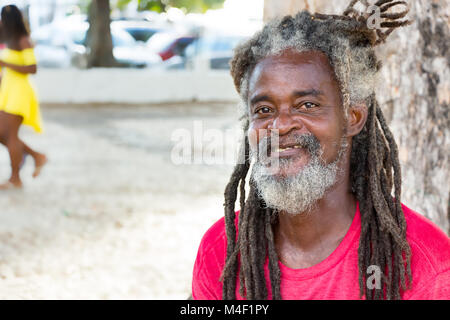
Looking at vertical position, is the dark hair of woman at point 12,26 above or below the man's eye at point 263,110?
above

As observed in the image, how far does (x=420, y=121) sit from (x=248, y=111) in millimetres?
1141

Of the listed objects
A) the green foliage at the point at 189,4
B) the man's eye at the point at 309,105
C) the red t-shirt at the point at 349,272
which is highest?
the green foliage at the point at 189,4

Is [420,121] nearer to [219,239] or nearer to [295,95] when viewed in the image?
[295,95]

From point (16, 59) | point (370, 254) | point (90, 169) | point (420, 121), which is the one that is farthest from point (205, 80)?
point (370, 254)

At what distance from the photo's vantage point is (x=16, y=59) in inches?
254

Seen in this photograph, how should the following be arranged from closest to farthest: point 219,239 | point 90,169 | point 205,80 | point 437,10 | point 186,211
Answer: point 219,239
point 437,10
point 186,211
point 90,169
point 205,80

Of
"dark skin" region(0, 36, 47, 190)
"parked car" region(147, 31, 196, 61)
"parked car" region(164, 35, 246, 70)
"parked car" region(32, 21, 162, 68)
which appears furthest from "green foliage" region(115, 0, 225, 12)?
"dark skin" region(0, 36, 47, 190)

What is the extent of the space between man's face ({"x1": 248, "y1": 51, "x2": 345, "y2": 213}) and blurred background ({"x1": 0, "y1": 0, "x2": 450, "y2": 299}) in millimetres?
513

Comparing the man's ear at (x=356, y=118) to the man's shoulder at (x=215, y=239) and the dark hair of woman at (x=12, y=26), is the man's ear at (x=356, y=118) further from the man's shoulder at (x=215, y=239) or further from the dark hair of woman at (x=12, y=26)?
the dark hair of woman at (x=12, y=26)

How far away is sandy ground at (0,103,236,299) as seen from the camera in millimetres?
4512

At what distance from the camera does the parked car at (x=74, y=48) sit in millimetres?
16656

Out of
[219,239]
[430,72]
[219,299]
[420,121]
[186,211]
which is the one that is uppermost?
[430,72]

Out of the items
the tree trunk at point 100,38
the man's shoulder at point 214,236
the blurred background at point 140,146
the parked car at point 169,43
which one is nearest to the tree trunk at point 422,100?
the blurred background at point 140,146

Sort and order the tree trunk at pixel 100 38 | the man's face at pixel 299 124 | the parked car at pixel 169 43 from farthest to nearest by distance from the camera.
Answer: the parked car at pixel 169 43 → the tree trunk at pixel 100 38 → the man's face at pixel 299 124
